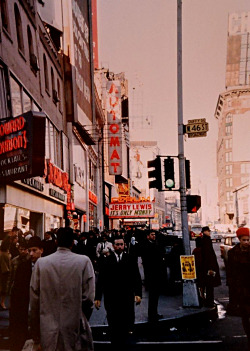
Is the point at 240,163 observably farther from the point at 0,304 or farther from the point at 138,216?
the point at 0,304

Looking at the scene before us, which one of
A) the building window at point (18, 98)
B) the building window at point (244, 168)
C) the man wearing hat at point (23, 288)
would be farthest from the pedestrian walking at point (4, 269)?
the building window at point (244, 168)

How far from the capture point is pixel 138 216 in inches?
2549

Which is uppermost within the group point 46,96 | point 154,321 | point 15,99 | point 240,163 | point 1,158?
point 240,163

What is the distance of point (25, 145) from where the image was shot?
46.3ft

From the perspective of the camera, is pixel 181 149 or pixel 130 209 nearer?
pixel 181 149

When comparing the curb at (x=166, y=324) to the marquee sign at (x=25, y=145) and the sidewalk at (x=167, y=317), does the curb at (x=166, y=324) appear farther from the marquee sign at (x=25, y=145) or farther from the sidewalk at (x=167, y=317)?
the marquee sign at (x=25, y=145)

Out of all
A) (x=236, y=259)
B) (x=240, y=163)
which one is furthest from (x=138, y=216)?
(x=240, y=163)

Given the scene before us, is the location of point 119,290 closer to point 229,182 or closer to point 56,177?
point 56,177

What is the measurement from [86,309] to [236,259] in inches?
130

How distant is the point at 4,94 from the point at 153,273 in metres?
8.91

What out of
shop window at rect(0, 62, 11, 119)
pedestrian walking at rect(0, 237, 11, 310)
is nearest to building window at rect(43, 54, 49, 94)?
shop window at rect(0, 62, 11, 119)

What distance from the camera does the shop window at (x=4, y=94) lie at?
54.4 ft

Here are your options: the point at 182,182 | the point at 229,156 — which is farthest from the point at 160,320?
the point at 229,156

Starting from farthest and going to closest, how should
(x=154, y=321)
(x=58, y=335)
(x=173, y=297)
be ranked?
1. (x=173, y=297)
2. (x=154, y=321)
3. (x=58, y=335)
